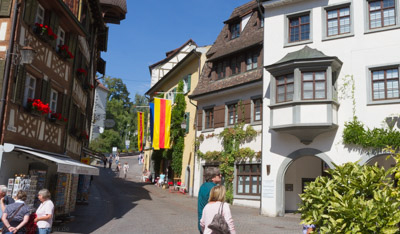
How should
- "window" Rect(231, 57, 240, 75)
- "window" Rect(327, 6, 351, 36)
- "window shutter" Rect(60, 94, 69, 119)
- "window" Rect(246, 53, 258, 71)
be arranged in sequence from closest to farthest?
"window shutter" Rect(60, 94, 69, 119)
"window" Rect(327, 6, 351, 36)
"window" Rect(246, 53, 258, 71)
"window" Rect(231, 57, 240, 75)

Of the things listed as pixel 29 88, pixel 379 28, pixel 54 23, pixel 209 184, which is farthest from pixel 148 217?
pixel 379 28

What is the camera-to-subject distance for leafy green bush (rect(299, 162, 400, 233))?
5.43 meters

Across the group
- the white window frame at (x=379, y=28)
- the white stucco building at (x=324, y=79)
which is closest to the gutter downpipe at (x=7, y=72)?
the white stucco building at (x=324, y=79)

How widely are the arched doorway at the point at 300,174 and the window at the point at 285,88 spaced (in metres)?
4.48

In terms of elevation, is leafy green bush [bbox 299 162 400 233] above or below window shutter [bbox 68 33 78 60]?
below

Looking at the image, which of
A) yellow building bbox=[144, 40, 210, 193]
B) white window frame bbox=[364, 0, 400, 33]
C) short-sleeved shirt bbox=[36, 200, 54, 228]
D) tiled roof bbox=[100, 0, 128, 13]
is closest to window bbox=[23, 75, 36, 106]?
short-sleeved shirt bbox=[36, 200, 54, 228]

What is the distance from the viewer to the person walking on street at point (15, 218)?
24.3 ft

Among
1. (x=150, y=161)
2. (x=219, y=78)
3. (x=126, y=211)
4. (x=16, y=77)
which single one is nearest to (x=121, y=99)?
(x=150, y=161)

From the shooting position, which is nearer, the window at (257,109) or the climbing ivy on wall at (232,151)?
the window at (257,109)

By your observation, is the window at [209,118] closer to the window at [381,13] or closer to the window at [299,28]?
the window at [299,28]

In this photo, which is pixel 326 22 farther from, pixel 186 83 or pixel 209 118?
pixel 186 83

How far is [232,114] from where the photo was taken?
77.4ft

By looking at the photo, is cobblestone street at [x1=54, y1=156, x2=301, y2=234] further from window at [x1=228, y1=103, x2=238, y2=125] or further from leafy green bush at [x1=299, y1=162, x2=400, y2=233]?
leafy green bush at [x1=299, y1=162, x2=400, y2=233]

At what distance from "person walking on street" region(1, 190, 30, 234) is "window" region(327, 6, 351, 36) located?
1477 centimetres
